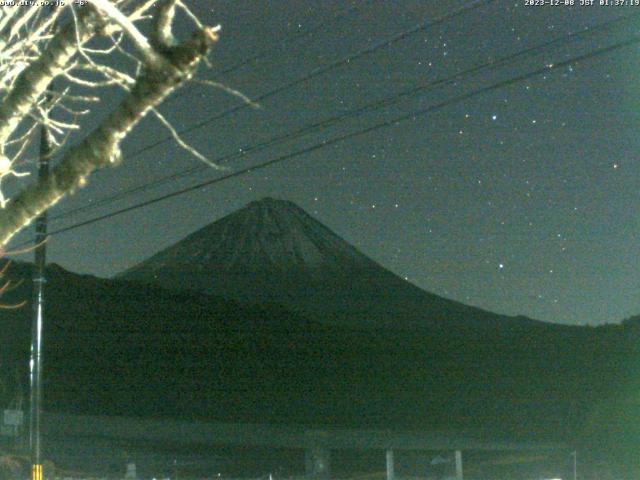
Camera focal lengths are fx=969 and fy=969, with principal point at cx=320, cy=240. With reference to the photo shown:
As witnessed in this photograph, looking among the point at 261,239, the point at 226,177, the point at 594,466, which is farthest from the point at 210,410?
the point at 261,239

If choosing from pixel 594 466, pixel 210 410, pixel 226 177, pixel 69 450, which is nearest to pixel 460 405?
pixel 210 410

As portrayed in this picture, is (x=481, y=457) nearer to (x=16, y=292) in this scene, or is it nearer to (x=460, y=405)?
(x=460, y=405)

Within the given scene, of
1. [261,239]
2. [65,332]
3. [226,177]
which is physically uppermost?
[261,239]

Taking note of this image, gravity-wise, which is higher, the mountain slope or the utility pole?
the mountain slope

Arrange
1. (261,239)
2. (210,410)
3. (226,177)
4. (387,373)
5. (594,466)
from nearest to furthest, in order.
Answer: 1. (226,177)
2. (594,466)
3. (210,410)
4. (387,373)
5. (261,239)

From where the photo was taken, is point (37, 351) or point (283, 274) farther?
point (283, 274)

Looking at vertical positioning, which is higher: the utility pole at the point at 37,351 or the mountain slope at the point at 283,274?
the mountain slope at the point at 283,274

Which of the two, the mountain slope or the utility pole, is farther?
the mountain slope

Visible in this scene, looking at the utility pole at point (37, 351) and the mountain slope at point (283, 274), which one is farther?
the mountain slope at point (283, 274)

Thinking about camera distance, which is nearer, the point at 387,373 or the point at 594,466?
the point at 594,466

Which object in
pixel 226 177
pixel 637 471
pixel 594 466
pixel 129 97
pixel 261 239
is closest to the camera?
pixel 129 97

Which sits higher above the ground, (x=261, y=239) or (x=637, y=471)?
(x=261, y=239)
